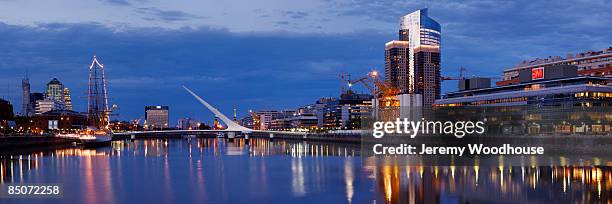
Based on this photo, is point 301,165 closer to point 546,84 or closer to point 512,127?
point 512,127

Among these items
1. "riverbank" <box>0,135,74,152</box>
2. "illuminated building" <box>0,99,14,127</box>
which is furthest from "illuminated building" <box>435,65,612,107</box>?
"illuminated building" <box>0,99,14,127</box>

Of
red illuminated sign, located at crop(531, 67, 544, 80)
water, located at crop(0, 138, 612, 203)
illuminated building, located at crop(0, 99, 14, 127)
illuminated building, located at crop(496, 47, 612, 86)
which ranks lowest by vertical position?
water, located at crop(0, 138, 612, 203)

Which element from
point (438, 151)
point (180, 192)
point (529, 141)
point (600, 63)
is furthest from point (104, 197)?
point (600, 63)

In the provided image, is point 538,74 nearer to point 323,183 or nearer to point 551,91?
point 551,91

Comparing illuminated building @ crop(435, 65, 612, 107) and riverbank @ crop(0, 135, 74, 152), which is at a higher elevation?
illuminated building @ crop(435, 65, 612, 107)

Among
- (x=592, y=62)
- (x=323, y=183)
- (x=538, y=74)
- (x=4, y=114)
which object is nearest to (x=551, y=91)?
(x=538, y=74)

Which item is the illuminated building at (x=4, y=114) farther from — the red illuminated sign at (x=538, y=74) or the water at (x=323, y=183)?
the red illuminated sign at (x=538, y=74)

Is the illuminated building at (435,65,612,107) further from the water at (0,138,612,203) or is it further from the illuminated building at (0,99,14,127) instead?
the illuminated building at (0,99,14,127)

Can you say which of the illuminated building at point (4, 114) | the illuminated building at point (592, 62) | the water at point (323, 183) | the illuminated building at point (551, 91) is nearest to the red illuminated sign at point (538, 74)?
the illuminated building at point (551, 91)

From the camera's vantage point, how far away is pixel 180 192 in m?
35.8

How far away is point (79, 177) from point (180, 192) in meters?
12.0

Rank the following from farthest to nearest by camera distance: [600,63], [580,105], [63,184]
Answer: [600,63] < [580,105] < [63,184]

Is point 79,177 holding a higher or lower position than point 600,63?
lower

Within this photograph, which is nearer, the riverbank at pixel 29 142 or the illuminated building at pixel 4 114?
the riverbank at pixel 29 142
